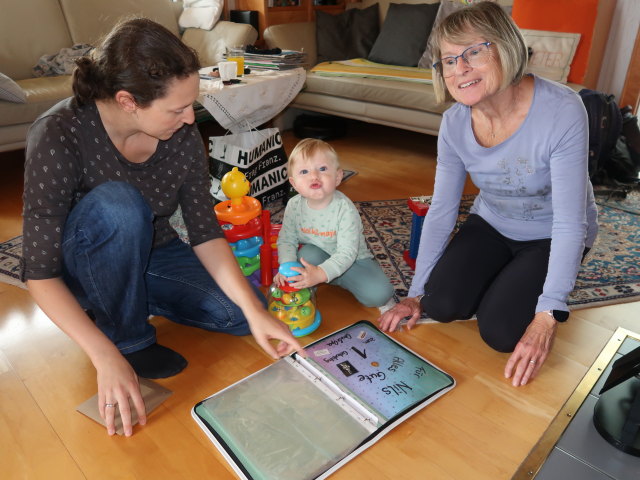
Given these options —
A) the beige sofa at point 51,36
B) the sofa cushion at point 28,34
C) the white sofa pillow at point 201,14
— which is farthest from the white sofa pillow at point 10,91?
the white sofa pillow at point 201,14

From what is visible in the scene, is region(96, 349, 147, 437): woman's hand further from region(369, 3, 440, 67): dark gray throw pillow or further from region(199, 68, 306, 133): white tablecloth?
region(369, 3, 440, 67): dark gray throw pillow

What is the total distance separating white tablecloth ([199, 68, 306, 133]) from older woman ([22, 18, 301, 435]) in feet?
2.24

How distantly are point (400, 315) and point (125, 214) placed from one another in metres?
0.75

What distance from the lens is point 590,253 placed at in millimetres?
1803

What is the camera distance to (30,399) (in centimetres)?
113

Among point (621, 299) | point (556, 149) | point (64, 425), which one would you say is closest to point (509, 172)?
point (556, 149)

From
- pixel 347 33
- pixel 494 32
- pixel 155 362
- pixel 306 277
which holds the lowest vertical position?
pixel 155 362

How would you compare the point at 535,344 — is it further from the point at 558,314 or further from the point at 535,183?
the point at 535,183

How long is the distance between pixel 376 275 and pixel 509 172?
0.47 metres

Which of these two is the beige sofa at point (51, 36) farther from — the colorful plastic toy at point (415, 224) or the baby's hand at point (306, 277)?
the baby's hand at point (306, 277)

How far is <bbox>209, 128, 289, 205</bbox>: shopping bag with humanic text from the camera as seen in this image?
1.98 metres

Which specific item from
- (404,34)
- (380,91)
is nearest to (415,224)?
(380,91)

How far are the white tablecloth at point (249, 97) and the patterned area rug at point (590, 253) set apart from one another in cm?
41

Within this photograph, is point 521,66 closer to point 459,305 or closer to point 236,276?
point 459,305
